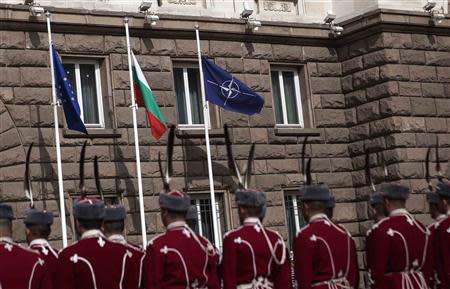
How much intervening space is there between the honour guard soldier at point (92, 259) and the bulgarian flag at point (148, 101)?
937 centimetres

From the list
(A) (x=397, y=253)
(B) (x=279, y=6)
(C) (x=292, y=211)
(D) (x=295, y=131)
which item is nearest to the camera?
(A) (x=397, y=253)

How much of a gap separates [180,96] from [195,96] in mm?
362

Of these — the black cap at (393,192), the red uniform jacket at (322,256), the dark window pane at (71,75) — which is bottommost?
the red uniform jacket at (322,256)

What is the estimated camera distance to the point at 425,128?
23.7 m

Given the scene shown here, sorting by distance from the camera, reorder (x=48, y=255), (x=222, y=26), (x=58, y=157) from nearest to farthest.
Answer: (x=48, y=255), (x=58, y=157), (x=222, y=26)

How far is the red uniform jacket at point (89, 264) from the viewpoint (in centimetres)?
1121

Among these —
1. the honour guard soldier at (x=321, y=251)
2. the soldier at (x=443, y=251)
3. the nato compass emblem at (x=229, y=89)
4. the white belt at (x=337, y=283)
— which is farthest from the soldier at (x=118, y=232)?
the nato compass emblem at (x=229, y=89)

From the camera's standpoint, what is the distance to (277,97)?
78.5 feet

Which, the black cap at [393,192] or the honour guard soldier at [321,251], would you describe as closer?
the honour guard soldier at [321,251]

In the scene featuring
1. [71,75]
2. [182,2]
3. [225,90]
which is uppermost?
[182,2]

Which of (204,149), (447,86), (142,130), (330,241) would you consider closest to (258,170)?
(204,149)

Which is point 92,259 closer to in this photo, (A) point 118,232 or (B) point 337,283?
(A) point 118,232

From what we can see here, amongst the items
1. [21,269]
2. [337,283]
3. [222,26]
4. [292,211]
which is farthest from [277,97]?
[21,269]

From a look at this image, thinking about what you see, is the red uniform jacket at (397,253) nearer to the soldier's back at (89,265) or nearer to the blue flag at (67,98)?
the soldier's back at (89,265)
